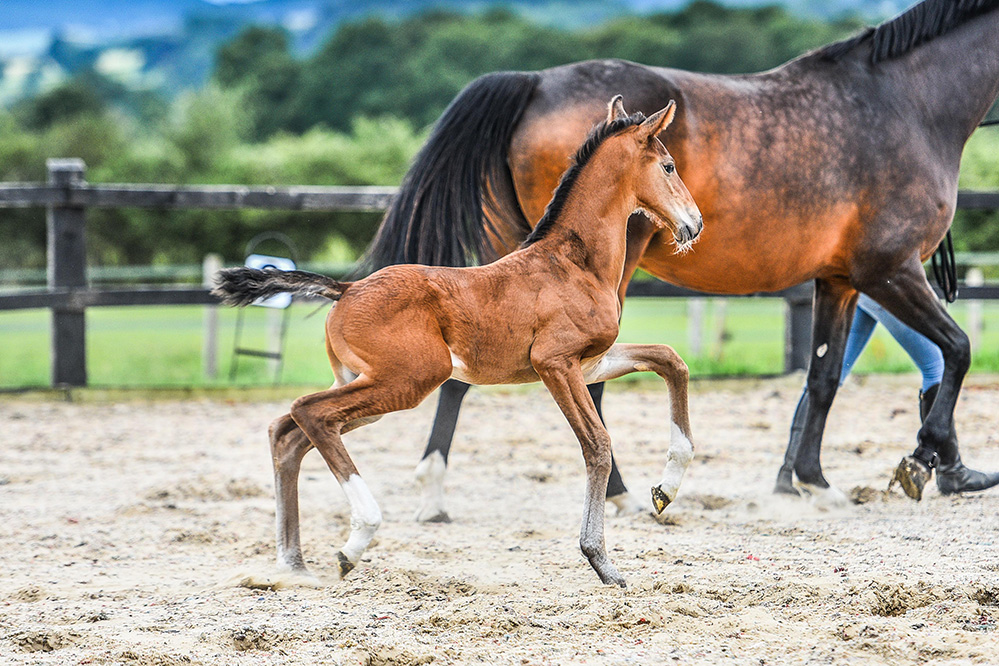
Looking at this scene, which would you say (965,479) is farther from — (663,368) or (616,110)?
Answer: (616,110)

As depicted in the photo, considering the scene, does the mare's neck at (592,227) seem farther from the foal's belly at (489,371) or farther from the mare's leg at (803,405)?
the mare's leg at (803,405)

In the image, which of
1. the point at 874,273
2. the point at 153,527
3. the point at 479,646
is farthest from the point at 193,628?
the point at 874,273

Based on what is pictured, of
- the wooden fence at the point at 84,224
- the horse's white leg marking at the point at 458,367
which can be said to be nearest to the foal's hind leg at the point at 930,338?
the horse's white leg marking at the point at 458,367

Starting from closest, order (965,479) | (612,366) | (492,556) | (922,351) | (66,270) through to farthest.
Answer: (612,366)
(492,556)
(965,479)
(922,351)
(66,270)

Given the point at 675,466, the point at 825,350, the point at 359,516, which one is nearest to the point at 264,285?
the point at 359,516

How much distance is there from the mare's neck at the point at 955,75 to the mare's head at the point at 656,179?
1731 millimetres

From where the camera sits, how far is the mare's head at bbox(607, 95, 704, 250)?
10.3 ft

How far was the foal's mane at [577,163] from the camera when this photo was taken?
3148mm

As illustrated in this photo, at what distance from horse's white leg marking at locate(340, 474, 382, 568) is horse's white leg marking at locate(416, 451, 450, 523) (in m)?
1.15

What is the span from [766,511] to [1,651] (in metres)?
2.98

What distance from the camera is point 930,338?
13.7 feet

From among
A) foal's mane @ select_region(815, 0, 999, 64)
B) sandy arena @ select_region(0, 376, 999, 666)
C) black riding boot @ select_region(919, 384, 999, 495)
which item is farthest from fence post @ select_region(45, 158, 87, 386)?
black riding boot @ select_region(919, 384, 999, 495)

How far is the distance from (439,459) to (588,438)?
132cm

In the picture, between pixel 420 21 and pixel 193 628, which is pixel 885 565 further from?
pixel 420 21
